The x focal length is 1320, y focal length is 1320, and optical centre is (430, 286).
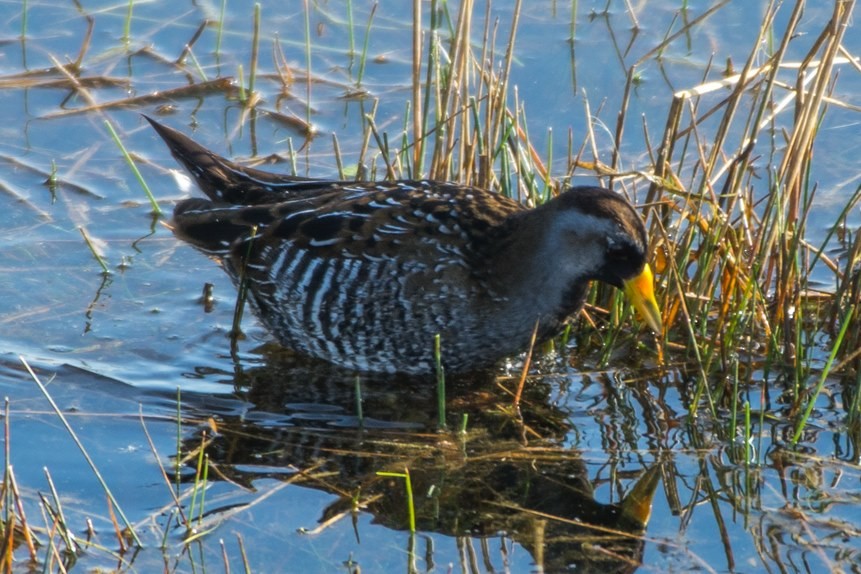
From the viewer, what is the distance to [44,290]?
6781mm

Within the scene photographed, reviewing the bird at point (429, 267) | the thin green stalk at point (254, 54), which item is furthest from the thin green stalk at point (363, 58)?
the bird at point (429, 267)

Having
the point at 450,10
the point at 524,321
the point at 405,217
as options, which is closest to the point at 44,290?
the point at 405,217

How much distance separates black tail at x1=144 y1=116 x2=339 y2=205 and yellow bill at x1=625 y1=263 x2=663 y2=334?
62.2 inches

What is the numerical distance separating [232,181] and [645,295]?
2.12 m

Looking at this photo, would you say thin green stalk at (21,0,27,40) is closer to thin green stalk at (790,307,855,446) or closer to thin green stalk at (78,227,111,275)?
thin green stalk at (78,227,111,275)

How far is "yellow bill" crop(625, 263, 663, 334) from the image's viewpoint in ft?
18.5

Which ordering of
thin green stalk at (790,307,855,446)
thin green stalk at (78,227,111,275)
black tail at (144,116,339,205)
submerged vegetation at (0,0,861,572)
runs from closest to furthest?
submerged vegetation at (0,0,861,572) → thin green stalk at (790,307,855,446) → black tail at (144,116,339,205) → thin green stalk at (78,227,111,275)

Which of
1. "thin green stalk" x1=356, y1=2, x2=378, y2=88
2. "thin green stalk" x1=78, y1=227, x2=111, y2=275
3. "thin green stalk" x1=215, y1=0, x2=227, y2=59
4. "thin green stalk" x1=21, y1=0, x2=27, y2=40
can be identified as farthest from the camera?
"thin green stalk" x1=215, y1=0, x2=227, y2=59

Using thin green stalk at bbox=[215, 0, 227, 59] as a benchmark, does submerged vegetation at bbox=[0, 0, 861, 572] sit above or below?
below

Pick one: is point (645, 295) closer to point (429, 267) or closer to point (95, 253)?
point (429, 267)

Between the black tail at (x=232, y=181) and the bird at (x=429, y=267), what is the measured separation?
185 mm

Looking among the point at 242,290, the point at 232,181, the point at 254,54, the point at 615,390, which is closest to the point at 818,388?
the point at 615,390

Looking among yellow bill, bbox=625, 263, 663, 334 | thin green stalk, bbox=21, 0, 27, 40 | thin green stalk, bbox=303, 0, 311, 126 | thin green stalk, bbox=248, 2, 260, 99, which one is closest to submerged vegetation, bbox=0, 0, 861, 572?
yellow bill, bbox=625, 263, 663, 334

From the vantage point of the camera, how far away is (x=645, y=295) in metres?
5.66
